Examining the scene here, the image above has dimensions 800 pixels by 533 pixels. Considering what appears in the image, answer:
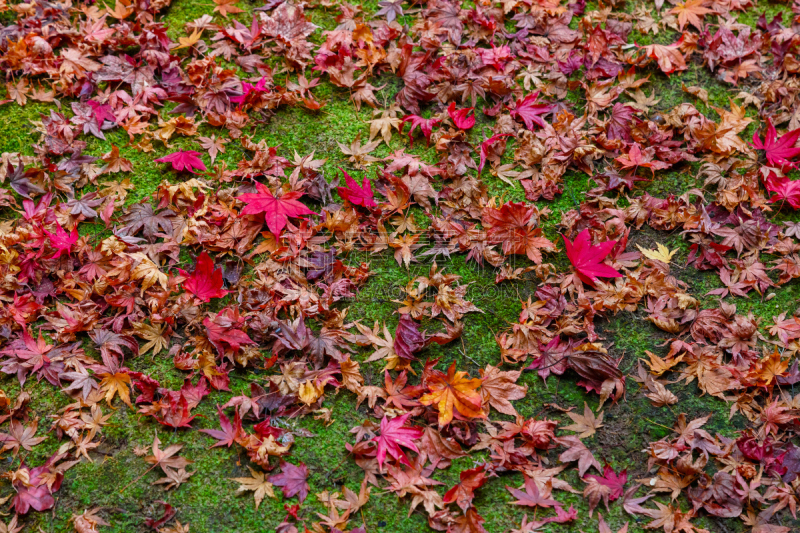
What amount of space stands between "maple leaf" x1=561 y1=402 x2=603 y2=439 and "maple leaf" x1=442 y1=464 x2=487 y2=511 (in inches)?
17.8

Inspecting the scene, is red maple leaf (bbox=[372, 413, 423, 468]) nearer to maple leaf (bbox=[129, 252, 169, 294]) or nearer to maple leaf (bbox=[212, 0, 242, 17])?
maple leaf (bbox=[129, 252, 169, 294])

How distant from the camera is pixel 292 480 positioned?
2.39 m

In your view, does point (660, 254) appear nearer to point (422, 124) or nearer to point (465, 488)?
point (422, 124)

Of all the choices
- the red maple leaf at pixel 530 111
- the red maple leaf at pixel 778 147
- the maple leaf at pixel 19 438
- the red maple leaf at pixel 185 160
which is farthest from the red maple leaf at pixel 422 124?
the maple leaf at pixel 19 438

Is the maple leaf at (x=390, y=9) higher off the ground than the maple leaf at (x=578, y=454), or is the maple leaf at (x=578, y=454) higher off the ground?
the maple leaf at (x=390, y=9)

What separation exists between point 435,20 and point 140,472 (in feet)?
10.1

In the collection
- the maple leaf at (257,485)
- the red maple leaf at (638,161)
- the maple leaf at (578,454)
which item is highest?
the red maple leaf at (638,161)

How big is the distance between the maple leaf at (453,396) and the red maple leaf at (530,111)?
1.63 m

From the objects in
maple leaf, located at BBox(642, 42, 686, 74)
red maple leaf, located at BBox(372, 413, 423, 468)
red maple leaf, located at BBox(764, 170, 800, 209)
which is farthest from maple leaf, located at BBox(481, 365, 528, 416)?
maple leaf, located at BBox(642, 42, 686, 74)

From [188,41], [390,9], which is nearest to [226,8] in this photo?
[188,41]

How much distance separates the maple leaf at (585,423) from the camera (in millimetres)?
2518

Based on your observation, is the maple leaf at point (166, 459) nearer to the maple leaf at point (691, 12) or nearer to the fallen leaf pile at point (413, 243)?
the fallen leaf pile at point (413, 243)

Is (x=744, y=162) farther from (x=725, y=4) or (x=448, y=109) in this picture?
(x=448, y=109)

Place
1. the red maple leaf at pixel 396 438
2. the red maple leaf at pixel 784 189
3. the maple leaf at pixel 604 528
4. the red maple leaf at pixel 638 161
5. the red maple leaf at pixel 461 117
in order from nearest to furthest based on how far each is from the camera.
→ the maple leaf at pixel 604 528
the red maple leaf at pixel 396 438
the red maple leaf at pixel 784 189
the red maple leaf at pixel 638 161
the red maple leaf at pixel 461 117
